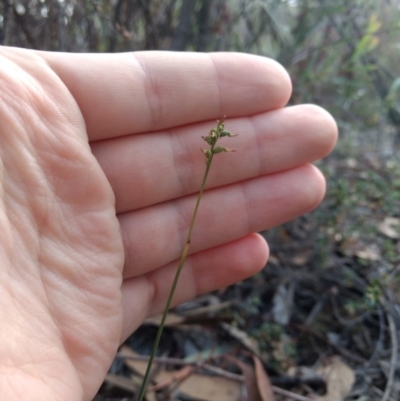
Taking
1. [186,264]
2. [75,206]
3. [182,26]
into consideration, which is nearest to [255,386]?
[186,264]

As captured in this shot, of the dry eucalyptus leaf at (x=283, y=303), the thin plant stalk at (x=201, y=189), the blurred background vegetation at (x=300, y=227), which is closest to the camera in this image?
the thin plant stalk at (x=201, y=189)

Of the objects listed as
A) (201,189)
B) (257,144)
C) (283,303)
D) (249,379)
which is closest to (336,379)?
(249,379)

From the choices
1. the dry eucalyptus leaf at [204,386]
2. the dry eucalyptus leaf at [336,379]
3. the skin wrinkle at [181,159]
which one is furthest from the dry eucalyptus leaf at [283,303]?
the skin wrinkle at [181,159]

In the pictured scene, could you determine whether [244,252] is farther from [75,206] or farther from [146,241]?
[75,206]

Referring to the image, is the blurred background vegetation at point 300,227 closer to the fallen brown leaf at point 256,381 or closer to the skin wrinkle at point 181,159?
the fallen brown leaf at point 256,381


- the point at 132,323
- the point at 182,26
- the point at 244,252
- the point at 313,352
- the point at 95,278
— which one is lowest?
the point at 313,352

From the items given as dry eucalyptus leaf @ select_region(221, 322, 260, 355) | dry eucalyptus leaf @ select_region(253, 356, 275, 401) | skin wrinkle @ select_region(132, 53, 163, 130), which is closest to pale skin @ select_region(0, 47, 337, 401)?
skin wrinkle @ select_region(132, 53, 163, 130)

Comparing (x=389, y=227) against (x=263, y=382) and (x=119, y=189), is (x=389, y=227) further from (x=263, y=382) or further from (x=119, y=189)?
(x=119, y=189)
